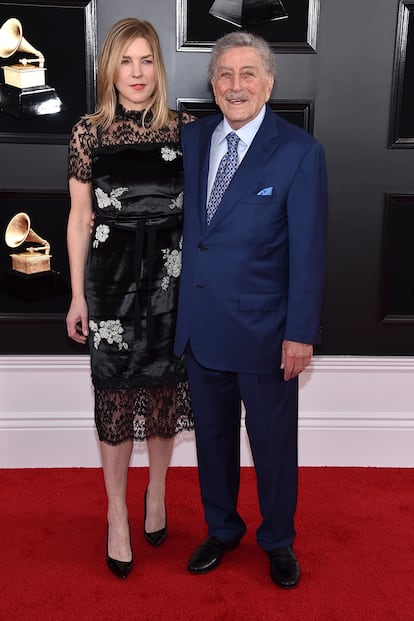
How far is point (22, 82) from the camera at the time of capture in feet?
10.3

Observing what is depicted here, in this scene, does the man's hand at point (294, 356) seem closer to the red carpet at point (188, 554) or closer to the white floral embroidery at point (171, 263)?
the white floral embroidery at point (171, 263)

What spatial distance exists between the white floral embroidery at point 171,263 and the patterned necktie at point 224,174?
0.65 ft

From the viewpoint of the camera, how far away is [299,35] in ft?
10.4

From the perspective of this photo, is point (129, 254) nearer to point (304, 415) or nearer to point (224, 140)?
point (224, 140)

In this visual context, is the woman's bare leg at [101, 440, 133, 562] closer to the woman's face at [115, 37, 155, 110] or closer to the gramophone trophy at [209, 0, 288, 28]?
the woman's face at [115, 37, 155, 110]

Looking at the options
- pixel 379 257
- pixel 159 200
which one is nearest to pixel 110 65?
pixel 159 200

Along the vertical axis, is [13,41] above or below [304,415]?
above

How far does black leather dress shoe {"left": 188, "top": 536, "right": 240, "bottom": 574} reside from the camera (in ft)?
8.97

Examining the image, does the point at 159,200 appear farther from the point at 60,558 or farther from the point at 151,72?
the point at 60,558

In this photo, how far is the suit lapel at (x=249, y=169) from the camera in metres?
2.38

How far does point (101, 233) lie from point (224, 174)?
0.47m

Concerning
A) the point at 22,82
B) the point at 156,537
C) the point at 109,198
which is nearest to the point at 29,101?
the point at 22,82

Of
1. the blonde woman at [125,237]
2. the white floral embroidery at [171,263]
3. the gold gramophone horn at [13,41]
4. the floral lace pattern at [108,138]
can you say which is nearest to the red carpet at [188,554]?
the blonde woman at [125,237]

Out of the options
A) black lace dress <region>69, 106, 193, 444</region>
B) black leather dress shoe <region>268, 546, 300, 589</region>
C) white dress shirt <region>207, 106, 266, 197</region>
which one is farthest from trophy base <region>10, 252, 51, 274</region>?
black leather dress shoe <region>268, 546, 300, 589</region>
